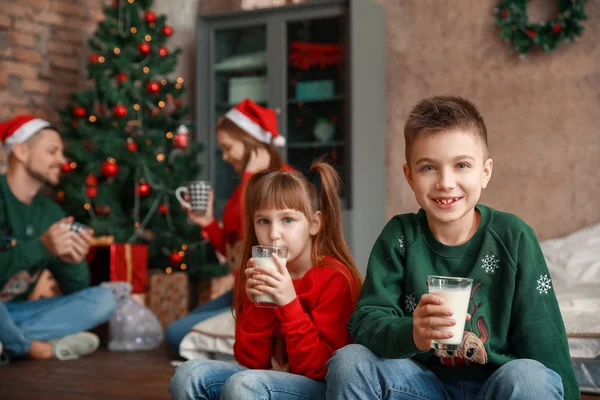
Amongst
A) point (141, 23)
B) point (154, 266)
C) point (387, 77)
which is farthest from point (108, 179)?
point (387, 77)

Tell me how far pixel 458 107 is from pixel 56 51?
3.91 m

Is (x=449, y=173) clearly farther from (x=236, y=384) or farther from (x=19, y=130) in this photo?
(x=19, y=130)

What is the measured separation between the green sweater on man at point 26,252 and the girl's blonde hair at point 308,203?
5.64 ft

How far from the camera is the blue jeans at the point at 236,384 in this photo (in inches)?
64.4

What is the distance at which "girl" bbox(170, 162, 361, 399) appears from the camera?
166cm

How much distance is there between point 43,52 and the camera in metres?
4.80

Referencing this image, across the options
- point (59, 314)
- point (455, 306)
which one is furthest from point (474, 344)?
point (59, 314)

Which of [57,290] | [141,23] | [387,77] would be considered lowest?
[57,290]

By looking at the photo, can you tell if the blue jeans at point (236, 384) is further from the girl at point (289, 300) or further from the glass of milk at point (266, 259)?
the glass of milk at point (266, 259)

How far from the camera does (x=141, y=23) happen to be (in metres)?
4.61

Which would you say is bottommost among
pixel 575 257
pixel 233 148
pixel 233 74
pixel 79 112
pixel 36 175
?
pixel 575 257

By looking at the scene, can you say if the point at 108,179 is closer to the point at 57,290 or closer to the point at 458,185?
the point at 57,290

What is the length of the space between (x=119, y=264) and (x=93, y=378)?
46.7 inches

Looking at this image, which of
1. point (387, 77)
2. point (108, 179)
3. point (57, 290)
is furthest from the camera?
point (387, 77)
